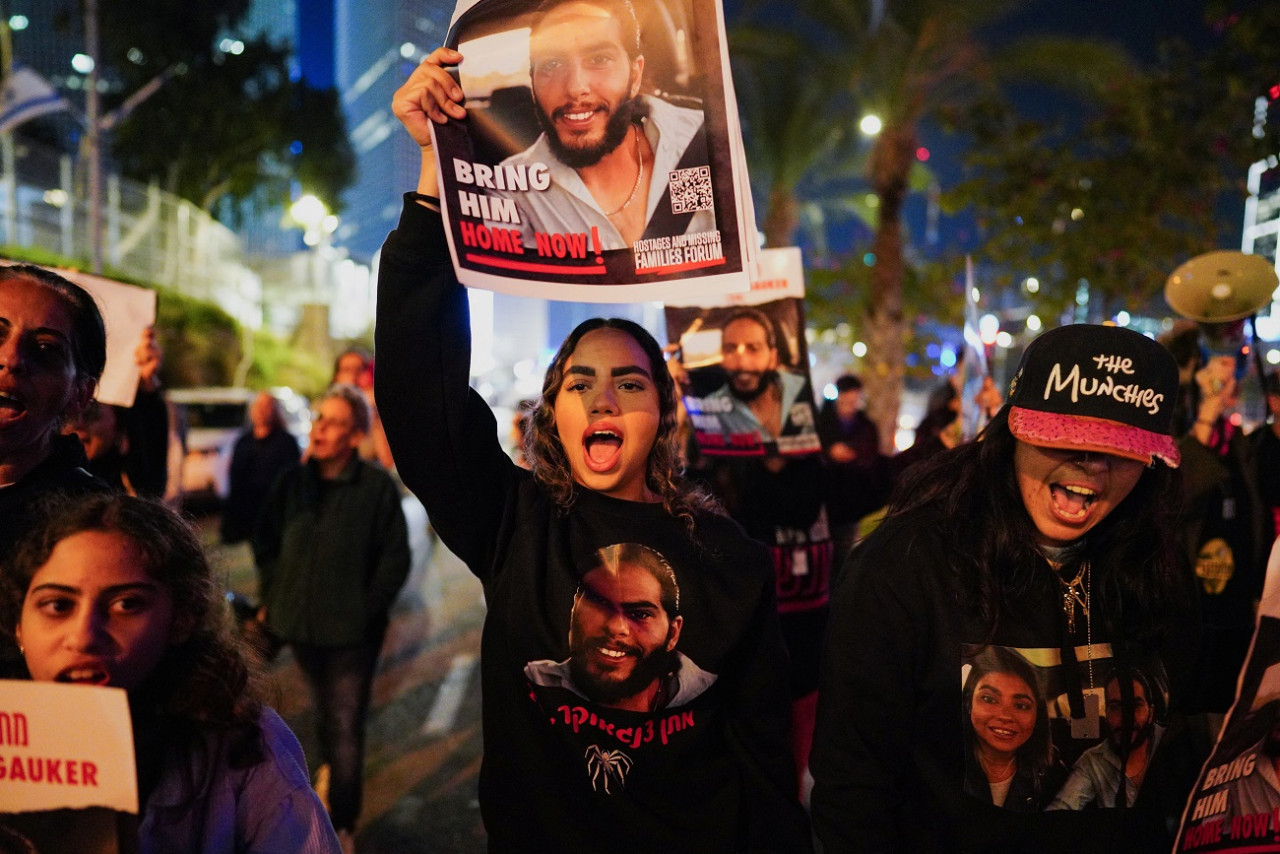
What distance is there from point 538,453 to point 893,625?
101 centimetres

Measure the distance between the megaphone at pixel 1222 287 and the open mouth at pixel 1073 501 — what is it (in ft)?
9.49

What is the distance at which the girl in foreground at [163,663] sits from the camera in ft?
4.65

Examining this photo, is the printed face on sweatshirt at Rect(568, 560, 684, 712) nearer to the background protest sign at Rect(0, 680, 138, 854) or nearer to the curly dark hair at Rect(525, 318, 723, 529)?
the curly dark hair at Rect(525, 318, 723, 529)

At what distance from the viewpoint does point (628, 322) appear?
7.94 ft

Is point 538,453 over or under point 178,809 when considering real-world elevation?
over

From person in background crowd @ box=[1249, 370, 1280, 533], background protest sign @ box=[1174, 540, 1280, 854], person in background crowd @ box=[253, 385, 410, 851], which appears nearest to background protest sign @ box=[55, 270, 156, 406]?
person in background crowd @ box=[253, 385, 410, 851]

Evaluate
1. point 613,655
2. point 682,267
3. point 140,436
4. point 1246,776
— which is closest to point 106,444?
point 140,436

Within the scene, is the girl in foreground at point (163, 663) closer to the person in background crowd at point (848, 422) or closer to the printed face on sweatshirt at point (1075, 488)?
the printed face on sweatshirt at point (1075, 488)

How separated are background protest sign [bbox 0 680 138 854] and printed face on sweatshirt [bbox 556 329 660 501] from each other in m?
1.27

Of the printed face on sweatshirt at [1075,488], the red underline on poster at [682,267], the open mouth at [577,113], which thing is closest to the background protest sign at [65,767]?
the red underline on poster at [682,267]

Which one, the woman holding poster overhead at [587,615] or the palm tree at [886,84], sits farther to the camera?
the palm tree at [886,84]

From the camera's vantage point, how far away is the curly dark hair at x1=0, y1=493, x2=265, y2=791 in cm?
147

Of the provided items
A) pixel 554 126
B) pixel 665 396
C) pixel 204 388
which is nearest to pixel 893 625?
pixel 665 396

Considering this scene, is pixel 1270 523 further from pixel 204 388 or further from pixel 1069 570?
pixel 204 388
